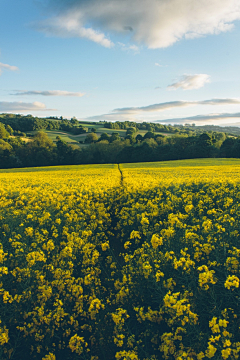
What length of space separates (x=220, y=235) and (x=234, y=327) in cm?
208

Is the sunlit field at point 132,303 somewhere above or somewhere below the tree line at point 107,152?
below

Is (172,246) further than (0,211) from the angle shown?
No

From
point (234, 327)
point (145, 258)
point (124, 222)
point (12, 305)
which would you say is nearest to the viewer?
point (234, 327)

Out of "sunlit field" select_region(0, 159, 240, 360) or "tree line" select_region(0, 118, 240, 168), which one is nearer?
"sunlit field" select_region(0, 159, 240, 360)

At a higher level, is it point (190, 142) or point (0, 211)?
point (190, 142)

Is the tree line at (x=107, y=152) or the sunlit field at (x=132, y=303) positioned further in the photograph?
the tree line at (x=107, y=152)

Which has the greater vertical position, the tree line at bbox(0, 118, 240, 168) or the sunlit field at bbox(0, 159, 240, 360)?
the tree line at bbox(0, 118, 240, 168)

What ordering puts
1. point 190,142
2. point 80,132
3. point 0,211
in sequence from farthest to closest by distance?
point 80,132 → point 190,142 → point 0,211

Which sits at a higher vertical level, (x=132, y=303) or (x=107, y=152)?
(x=107, y=152)

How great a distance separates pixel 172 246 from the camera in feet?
17.3

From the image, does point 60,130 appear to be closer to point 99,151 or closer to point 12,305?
point 99,151

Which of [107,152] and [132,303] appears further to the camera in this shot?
[107,152]


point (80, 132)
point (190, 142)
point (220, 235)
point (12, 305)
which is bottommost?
point (12, 305)

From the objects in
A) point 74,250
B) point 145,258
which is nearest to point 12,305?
point 74,250
